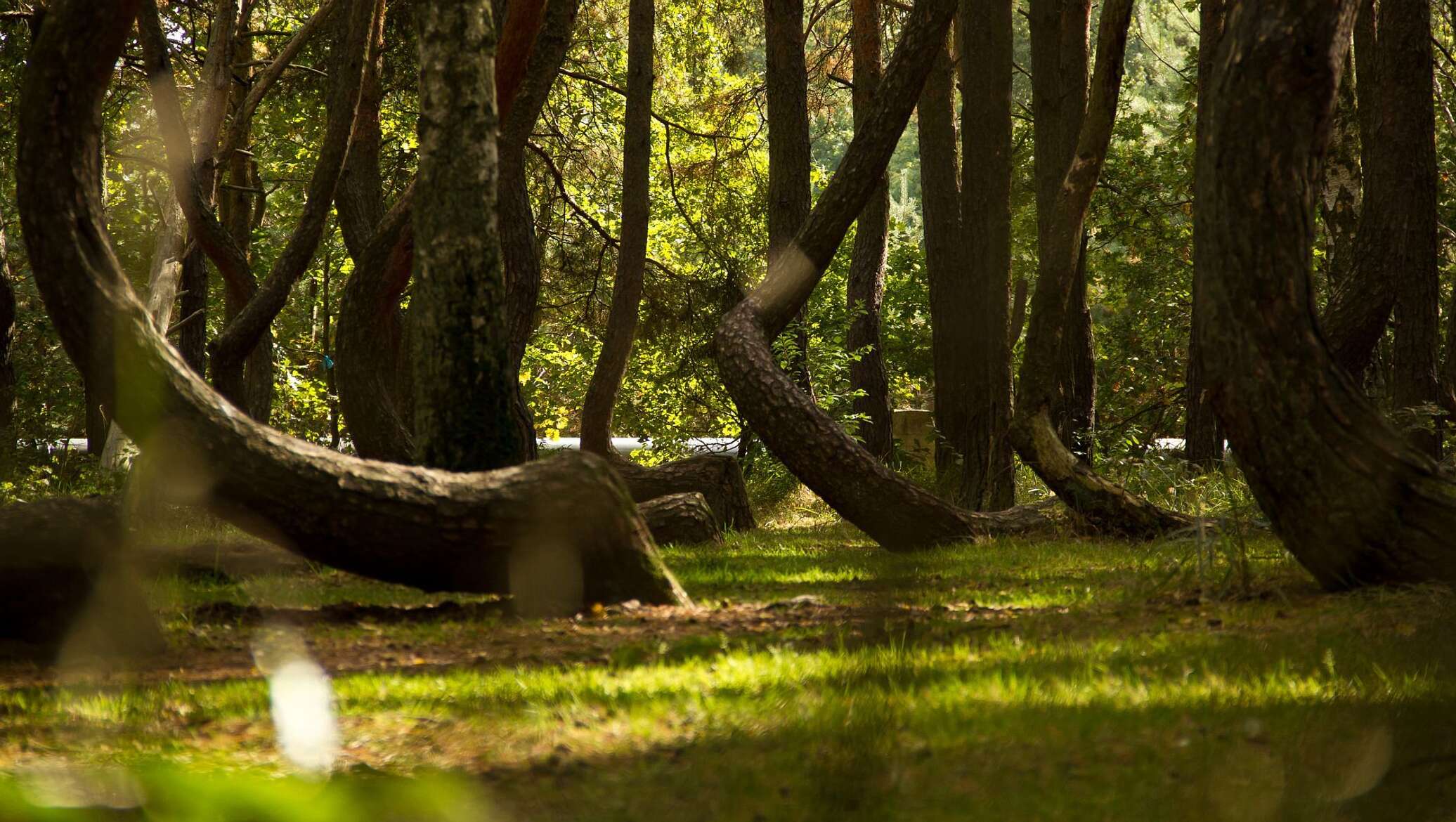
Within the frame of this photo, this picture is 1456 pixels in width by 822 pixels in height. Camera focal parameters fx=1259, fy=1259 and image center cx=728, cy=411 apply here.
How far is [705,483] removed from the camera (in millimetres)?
12984

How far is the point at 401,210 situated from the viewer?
1177 centimetres

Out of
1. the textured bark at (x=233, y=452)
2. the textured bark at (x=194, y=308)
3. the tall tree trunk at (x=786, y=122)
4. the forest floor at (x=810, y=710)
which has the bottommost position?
the forest floor at (x=810, y=710)

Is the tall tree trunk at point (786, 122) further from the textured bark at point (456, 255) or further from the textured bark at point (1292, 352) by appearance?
the textured bark at point (1292, 352)

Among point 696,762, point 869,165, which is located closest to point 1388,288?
point 869,165

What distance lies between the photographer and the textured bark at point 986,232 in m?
14.0

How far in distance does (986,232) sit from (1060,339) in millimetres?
2934

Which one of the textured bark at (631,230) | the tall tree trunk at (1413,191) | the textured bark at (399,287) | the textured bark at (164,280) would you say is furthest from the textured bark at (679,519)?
the textured bark at (164,280)

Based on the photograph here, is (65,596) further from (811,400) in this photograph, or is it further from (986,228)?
(986,228)

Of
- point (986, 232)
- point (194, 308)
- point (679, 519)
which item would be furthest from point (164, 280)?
point (986, 232)

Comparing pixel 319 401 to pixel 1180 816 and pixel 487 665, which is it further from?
pixel 1180 816

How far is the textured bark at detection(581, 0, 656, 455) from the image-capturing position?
15555 millimetres

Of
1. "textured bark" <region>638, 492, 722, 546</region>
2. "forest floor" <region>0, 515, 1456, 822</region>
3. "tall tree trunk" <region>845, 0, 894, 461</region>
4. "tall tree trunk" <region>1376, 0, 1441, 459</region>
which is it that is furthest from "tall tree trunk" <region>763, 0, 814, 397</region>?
"forest floor" <region>0, 515, 1456, 822</region>

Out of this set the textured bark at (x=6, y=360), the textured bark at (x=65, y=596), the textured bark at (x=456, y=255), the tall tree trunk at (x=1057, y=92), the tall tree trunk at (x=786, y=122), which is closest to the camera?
the textured bark at (x=65, y=596)

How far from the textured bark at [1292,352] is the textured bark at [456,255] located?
405 cm
